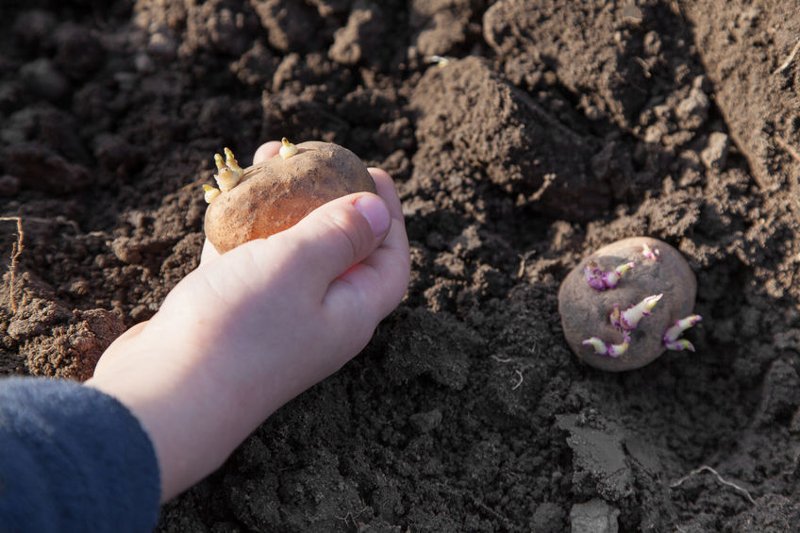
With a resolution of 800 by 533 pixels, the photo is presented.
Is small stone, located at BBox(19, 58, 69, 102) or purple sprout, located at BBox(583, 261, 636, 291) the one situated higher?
small stone, located at BBox(19, 58, 69, 102)

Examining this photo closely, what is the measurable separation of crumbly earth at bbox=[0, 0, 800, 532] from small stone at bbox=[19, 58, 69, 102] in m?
0.02

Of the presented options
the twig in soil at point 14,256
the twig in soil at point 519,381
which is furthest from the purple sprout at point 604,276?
the twig in soil at point 14,256

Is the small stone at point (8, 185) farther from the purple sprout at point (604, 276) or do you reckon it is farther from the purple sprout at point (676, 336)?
the purple sprout at point (676, 336)

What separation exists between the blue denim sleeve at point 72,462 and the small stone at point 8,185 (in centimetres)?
155

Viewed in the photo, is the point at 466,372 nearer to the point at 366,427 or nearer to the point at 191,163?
the point at 366,427

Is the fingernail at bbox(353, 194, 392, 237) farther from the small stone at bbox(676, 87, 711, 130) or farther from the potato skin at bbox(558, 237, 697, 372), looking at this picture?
the small stone at bbox(676, 87, 711, 130)

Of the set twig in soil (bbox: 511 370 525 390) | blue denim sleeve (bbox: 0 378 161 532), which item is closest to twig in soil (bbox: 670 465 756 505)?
twig in soil (bbox: 511 370 525 390)

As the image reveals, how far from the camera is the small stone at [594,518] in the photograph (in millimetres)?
2203

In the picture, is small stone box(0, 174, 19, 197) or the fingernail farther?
small stone box(0, 174, 19, 197)

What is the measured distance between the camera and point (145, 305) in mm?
2547

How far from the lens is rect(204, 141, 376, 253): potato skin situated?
2.12m

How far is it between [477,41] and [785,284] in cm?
165

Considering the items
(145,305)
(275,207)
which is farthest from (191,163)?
(275,207)

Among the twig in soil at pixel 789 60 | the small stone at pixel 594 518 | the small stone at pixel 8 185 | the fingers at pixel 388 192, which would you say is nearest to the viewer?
the small stone at pixel 594 518
